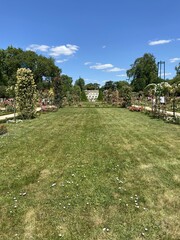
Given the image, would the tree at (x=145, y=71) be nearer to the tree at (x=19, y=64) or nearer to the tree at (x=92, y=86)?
the tree at (x=19, y=64)

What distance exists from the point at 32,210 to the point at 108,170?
2.11m

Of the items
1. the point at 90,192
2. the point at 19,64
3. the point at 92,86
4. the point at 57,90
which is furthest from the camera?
the point at 92,86

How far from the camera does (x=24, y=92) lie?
50.7 ft

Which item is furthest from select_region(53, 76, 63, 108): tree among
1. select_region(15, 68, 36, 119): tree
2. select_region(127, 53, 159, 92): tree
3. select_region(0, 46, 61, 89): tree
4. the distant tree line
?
select_region(127, 53, 159, 92): tree

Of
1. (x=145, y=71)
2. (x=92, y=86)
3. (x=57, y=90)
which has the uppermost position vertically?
(x=145, y=71)

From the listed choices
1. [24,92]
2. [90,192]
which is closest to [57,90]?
[24,92]

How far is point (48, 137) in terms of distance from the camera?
9008 millimetres

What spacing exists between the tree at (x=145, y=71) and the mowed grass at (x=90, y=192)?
58352 millimetres

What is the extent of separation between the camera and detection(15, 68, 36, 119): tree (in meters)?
15.3

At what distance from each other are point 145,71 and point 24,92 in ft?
177

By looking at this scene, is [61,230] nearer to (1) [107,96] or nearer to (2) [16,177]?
(2) [16,177]

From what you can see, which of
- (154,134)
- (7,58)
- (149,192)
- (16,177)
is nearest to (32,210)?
(16,177)

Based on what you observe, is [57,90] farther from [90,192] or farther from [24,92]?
[90,192]

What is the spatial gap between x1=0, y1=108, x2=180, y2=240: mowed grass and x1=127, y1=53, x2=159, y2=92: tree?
58.4 meters
